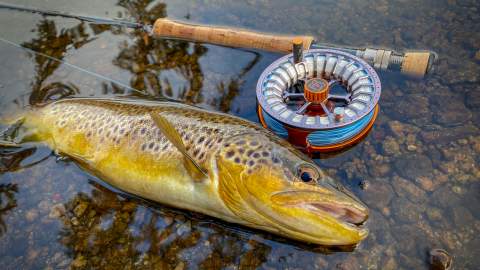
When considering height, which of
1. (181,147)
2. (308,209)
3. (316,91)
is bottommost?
(308,209)

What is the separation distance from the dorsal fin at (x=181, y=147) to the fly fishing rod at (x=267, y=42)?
1233 mm

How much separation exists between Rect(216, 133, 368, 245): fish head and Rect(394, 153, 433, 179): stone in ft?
2.69

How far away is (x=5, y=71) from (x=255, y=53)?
2.32m

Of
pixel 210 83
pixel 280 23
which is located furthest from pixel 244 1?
pixel 210 83

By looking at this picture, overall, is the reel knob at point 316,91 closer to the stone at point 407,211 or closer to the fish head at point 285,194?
the fish head at point 285,194

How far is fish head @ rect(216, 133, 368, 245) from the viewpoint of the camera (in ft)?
7.31

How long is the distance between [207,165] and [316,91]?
90 cm

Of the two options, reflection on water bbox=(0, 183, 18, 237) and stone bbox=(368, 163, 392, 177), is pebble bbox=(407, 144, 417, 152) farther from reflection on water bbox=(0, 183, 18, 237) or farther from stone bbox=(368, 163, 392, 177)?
reflection on water bbox=(0, 183, 18, 237)

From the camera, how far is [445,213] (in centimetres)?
273

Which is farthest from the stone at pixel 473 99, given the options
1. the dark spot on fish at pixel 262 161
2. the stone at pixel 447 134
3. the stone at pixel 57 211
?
the stone at pixel 57 211

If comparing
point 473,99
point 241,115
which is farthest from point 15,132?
point 473,99

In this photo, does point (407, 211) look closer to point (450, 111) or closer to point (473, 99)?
point (450, 111)

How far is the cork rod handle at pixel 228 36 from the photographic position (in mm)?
3504

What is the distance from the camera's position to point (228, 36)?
3.70 m
